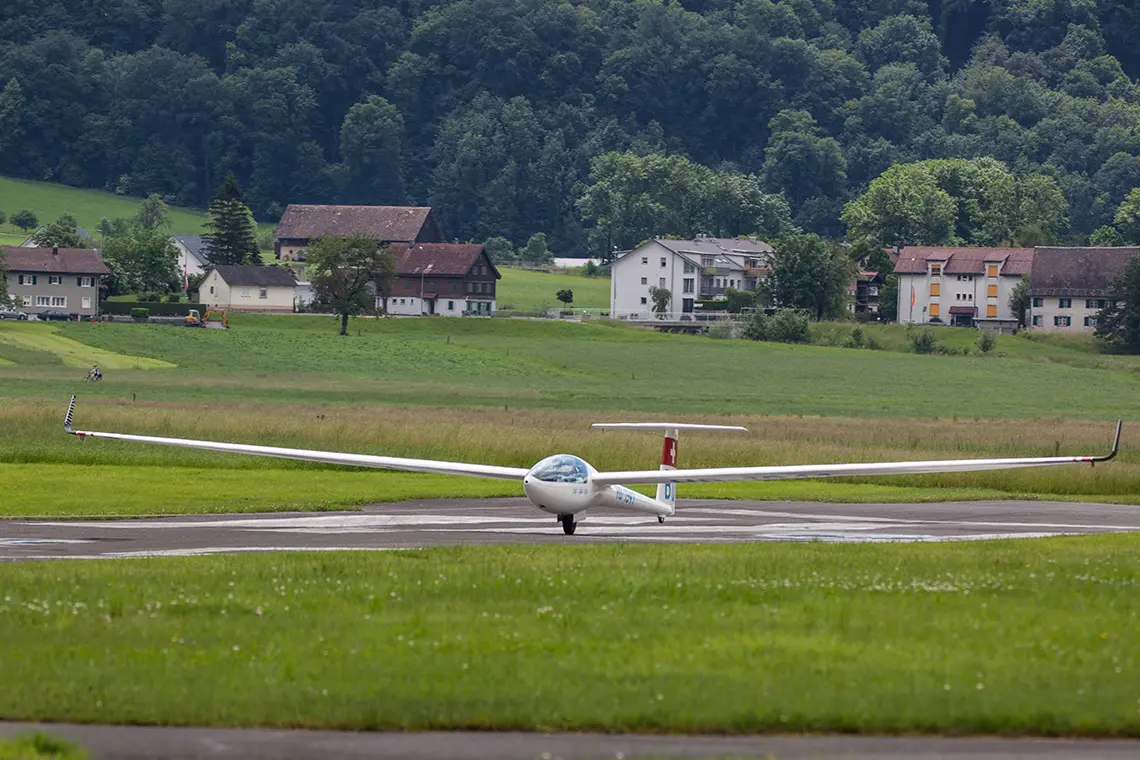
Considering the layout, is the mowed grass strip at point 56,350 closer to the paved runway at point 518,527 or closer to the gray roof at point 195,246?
the gray roof at point 195,246

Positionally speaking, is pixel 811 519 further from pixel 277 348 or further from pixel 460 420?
pixel 277 348

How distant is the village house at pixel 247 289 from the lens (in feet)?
493

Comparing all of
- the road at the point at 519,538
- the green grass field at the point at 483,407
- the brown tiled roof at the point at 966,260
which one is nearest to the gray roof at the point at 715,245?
the brown tiled roof at the point at 966,260

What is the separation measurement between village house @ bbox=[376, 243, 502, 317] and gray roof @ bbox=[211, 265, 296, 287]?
17.3 metres

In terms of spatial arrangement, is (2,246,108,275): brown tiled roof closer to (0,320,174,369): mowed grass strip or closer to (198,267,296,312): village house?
(198,267,296,312): village house

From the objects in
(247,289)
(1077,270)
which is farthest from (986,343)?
(247,289)

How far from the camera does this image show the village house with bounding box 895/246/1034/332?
552 feet

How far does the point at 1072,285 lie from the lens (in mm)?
155000

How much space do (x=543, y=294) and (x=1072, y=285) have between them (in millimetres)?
55850

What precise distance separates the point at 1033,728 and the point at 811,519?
22.0 metres

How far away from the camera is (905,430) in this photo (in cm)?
5859

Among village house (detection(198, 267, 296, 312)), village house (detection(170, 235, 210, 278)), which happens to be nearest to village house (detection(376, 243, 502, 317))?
village house (detection(198, 267, 296, 312))

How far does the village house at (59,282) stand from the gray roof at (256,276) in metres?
12.7

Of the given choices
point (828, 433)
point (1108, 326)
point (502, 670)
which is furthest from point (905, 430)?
point (1108, 326)
